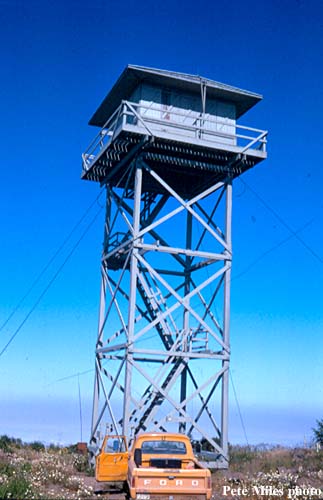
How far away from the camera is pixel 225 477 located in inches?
766

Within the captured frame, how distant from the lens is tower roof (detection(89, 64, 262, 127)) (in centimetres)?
2317

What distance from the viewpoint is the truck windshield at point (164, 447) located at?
1545 cm

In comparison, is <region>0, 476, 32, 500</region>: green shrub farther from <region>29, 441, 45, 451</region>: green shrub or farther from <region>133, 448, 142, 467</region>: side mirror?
<region>29, 441, 45, 451</region>: green shrub

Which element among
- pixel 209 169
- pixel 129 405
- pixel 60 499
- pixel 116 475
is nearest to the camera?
pixel 60 499

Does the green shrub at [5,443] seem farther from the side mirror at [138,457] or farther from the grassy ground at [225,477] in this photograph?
the side mirror at [138,457]

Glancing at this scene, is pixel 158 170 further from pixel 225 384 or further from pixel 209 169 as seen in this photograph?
pixel 225 384

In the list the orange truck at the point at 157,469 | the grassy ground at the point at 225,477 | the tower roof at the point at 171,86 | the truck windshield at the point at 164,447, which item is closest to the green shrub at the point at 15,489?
the grassy ground at the point at 225,477

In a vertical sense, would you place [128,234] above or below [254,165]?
below

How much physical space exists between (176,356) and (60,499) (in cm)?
980

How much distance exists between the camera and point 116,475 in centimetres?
1631

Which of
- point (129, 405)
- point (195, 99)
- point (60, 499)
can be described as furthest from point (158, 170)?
point (60, 499)

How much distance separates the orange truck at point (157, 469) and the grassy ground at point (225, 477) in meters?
0.78

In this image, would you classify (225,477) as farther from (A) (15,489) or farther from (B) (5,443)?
(B) (5,443)

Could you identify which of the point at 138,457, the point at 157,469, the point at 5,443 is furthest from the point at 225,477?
the point at 5,443
